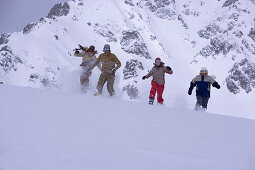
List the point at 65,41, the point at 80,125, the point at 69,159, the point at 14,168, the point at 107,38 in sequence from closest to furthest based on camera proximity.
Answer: the point at 14,168, the point at 69,159, the point at 80,125, the point at 65,41, the point at 107,38

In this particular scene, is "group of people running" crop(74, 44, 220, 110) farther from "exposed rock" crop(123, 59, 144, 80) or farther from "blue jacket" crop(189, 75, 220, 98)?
"exposed rock" crop(123, 59, 144, 80)

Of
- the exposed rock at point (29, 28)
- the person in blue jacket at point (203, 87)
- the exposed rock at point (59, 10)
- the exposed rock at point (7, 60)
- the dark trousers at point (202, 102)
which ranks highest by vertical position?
the exposed rock at point (59, 10)

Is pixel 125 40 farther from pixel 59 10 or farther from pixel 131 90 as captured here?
pixel 59 10

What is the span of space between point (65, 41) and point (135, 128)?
501 ft

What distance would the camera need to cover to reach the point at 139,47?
170125mm

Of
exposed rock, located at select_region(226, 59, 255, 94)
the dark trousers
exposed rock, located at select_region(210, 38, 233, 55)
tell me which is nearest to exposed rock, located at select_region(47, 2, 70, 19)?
exposed rock, located at select_region(210, 38, 233, 55)

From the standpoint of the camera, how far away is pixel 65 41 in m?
151

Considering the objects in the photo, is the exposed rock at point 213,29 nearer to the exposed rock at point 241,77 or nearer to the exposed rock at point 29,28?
the exposed rock at point 241,77

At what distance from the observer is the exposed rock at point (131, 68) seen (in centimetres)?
15862

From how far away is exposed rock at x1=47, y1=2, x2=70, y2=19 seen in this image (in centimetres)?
17475

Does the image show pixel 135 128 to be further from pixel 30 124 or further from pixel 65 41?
pixel 65 41

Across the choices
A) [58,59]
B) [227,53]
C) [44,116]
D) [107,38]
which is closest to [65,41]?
[58,59]

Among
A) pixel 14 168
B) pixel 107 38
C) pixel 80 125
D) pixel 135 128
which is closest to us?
pixel 14 168

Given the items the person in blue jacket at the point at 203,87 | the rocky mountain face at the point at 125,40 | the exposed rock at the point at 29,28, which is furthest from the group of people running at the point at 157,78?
the exposed rock at the point at 29,28
